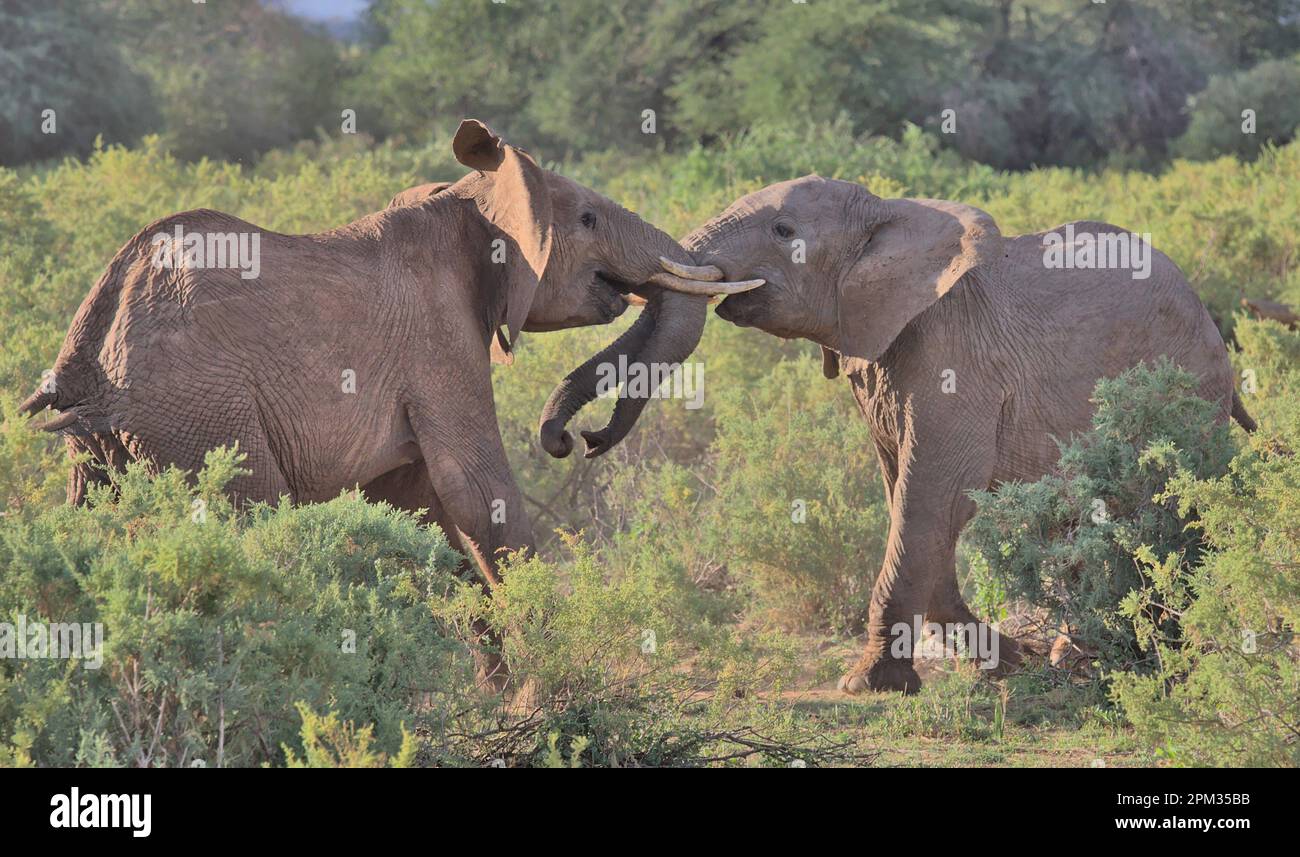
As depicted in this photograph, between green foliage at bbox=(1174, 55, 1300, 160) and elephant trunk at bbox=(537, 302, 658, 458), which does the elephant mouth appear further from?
green foliage at bbox=(1174, 55, 1300, 160)

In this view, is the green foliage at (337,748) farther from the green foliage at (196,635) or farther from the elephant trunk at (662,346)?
the elephant trunk at (662,346)

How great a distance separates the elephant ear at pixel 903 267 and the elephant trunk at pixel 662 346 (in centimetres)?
74

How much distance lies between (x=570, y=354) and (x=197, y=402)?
16.3 ft

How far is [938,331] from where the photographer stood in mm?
8125

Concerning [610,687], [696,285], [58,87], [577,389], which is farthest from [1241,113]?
[610,687]

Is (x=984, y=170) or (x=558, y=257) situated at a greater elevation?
(x=984, y=170)

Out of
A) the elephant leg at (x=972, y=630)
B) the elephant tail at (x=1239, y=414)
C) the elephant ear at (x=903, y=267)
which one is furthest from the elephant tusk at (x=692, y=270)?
the elephant tail at (x=1239, y=414)

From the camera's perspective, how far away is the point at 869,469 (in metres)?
10.4

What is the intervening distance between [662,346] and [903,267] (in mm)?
1192

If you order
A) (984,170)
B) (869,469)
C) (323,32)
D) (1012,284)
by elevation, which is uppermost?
(323,32)

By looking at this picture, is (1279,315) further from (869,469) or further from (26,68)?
(26,68)

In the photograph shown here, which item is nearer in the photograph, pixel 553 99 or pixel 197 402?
pixel 197 402
